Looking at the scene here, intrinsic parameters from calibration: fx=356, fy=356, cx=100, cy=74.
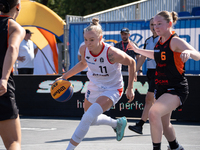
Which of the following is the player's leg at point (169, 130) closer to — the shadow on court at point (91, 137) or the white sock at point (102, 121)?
the shadow on court at point (91, 137)

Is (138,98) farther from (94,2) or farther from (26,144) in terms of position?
(94,2)

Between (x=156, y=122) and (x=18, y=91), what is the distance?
612 centimetres

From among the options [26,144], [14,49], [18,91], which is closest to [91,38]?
[14,49]

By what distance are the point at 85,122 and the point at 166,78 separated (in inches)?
47.9

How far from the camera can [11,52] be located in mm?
3137

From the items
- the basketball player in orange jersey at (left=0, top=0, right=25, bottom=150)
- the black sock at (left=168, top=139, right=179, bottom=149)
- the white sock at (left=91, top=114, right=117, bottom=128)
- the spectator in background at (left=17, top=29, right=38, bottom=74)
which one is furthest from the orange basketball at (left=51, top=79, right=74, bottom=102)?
the spectator in background at (left=17, top=29, right=38, bottom=74)

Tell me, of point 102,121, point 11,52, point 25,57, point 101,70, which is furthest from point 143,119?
point 25,57

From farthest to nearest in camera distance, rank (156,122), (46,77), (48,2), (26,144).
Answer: (48,2) → (46,77) → (26,144) → (156,122)

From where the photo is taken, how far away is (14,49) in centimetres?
316

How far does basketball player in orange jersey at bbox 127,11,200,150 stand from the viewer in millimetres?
4457

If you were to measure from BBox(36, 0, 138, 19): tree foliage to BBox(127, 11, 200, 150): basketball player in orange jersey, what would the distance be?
26167 millimetres

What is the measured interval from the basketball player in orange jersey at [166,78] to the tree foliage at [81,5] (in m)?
26.2

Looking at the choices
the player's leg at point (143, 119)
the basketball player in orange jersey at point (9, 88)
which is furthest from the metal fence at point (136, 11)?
the basketball player in orange jersey at point (9, 88)

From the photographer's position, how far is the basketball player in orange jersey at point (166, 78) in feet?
14.6
